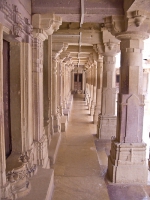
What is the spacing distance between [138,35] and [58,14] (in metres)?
1.60

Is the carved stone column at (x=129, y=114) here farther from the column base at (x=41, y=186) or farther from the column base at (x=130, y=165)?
the column base at (x=41, y=186)

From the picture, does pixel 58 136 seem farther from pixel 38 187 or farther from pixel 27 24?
pixel 27 24

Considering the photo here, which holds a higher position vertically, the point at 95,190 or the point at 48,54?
the point at 48,54

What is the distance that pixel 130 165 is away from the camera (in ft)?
13.7

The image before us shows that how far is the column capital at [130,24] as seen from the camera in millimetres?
3664

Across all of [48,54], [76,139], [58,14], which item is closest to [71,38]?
[48,54]

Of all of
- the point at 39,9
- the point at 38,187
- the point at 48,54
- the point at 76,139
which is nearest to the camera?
the point at 38,187

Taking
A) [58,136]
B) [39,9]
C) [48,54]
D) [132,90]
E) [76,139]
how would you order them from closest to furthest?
[39,9], [132,90], [48,54], [58,136], [76,139]

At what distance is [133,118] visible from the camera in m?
4.17

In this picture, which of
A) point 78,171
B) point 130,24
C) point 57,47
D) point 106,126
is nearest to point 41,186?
point 78,171

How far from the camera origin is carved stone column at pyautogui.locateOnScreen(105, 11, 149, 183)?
4066mm

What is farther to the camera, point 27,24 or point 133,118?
point 133,118

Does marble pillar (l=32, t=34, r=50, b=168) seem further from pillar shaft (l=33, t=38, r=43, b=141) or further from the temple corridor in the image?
the temple corridor

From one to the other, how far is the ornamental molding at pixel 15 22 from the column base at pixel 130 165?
9.15 feet
